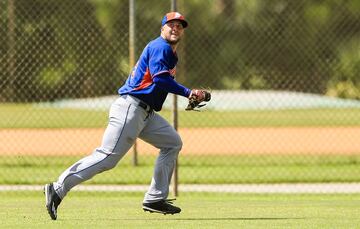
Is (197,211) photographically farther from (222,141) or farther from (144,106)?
(222,141)

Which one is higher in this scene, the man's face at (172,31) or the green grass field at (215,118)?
the man's face at (172,31)

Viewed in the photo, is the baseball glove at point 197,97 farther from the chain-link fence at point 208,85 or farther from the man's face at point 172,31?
the chain-link fence at point 208,85

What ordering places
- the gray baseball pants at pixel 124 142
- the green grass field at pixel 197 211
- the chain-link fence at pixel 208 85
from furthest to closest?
the chain-link fence at pixel 208 85 < the gray baseball pants at pixel 124 142 < the green grass field at pixel 197 211

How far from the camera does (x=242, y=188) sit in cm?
1388

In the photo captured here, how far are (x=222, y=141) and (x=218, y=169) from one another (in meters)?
5.92

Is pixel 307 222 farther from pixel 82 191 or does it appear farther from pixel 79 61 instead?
pixel 79 61

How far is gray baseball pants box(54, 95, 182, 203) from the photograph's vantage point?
372 inches

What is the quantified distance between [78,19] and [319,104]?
10424mm

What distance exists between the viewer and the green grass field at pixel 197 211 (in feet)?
30.3

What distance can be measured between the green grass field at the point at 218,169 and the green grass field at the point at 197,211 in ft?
5.47

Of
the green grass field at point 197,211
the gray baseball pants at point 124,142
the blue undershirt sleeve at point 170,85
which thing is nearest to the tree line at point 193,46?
the green grass field at point 197,211

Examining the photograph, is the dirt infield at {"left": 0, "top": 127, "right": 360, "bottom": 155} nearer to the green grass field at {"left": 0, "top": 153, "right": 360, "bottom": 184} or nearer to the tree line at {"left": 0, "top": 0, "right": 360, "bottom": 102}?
the tree line at {"left": 0, "top": 0, "right": 360, "bottom": 102}

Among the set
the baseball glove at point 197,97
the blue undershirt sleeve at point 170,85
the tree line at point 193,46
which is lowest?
the baseball glove at point 197,97

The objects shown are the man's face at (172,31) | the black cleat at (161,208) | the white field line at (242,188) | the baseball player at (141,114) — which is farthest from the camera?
the white field line at (242,188)
